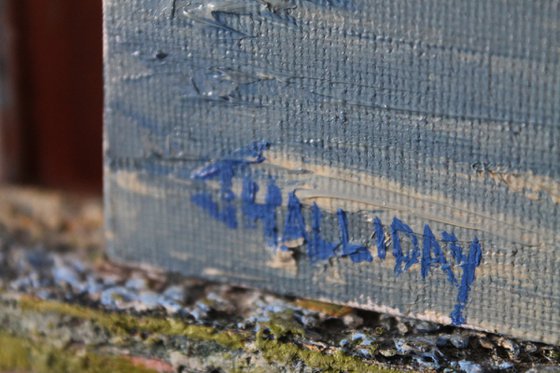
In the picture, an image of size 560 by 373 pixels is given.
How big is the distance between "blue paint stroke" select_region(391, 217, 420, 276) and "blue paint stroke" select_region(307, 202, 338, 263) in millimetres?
72

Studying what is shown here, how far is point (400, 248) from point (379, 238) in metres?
0.03

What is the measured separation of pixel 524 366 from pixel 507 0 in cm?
39

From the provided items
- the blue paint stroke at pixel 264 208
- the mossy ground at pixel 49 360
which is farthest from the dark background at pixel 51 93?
the blue paint stroke at pixel 264 208

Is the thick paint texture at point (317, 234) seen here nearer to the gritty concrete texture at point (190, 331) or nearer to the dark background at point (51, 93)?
the gritty concrete texture at point (190, 331)

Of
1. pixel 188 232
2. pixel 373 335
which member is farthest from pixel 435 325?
pixel 188 232

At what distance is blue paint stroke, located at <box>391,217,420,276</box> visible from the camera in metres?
0.91

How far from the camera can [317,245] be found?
0.96 meters

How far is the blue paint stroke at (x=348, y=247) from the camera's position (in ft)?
3.06

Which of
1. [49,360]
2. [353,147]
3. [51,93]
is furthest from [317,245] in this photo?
[51,93]

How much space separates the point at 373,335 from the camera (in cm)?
94

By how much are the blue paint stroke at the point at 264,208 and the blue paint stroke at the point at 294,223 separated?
0.5 inches

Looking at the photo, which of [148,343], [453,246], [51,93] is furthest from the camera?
[51,93]

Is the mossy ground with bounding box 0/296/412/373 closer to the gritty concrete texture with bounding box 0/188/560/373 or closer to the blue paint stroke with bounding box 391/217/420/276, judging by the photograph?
the gritty concrete texture with bounding box 0/188/560/373

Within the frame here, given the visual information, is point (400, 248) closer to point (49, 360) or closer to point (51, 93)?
point (49, 360)
